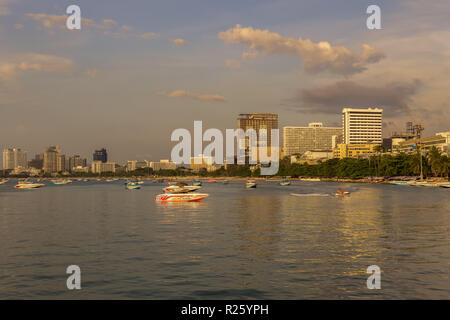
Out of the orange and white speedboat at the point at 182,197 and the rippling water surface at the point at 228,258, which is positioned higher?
the rippling water surface at the point at 228,258

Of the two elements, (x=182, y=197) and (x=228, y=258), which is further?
(x=182, y=197)

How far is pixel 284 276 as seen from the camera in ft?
88.5

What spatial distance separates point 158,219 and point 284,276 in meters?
36.3

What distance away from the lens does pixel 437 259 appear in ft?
103

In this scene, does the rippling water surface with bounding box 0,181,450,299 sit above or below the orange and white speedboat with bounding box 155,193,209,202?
above

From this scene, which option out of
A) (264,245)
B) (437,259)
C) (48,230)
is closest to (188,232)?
(264,245)

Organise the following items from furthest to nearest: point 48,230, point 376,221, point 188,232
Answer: point 376,221, point 48,230, point 188,232

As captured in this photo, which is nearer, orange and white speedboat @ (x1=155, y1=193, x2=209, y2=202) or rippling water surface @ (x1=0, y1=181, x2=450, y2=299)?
rippling water surface @ (x1=0, y1=181, x2=450, y2=299)

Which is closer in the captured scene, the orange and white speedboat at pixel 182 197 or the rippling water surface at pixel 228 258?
the rippling water surface at pixel 228 258

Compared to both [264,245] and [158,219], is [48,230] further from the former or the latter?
[264,245]

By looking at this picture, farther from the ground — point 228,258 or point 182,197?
point 228,258
